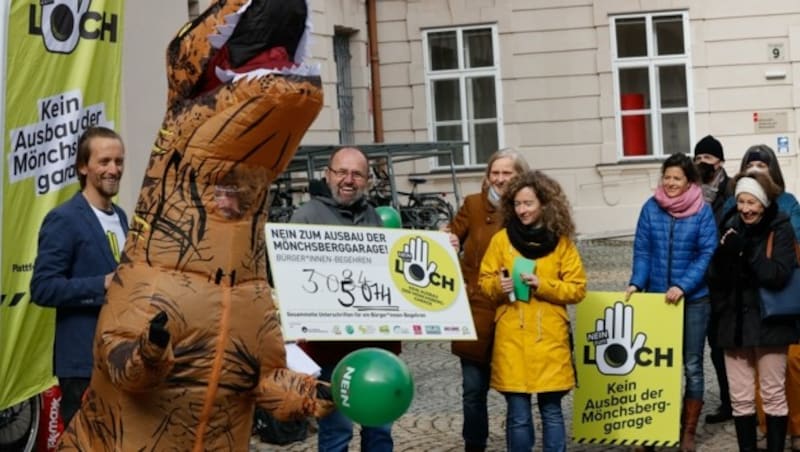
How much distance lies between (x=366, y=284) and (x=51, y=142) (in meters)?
1.53

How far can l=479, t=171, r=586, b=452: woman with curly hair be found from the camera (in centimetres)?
771

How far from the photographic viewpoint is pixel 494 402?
10508 millimetres

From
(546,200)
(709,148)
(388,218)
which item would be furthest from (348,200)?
(709,148)

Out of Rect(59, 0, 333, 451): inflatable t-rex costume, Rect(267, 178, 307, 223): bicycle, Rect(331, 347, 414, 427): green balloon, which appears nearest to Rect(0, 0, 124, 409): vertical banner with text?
Rect(59, 0, 333, 451): inflatable t-rex costume

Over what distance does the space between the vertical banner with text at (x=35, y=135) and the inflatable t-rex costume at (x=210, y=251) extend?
2.43 metres

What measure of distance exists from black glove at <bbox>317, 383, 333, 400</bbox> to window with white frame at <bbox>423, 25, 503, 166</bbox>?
830 inches

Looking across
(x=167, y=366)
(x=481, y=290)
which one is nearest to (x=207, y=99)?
(x=167, y=366)

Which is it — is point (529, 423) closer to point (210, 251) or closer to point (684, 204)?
point (684, 204)

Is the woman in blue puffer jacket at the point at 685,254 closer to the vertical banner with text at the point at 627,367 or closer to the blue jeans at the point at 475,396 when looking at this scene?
the vertical banner with text at the point at 627,367

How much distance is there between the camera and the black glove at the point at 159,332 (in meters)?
3.90

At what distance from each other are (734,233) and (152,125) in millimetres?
4563

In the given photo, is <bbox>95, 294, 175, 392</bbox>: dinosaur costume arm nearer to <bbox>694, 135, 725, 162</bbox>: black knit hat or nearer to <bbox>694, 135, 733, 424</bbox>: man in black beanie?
<bbox>694, 135, 733, 424</bbox>: man in black beanie

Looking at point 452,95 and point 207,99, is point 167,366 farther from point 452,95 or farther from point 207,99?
point 452,95

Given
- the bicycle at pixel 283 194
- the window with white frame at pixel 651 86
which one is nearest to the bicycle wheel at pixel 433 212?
the bicycle at pixel 283 194
